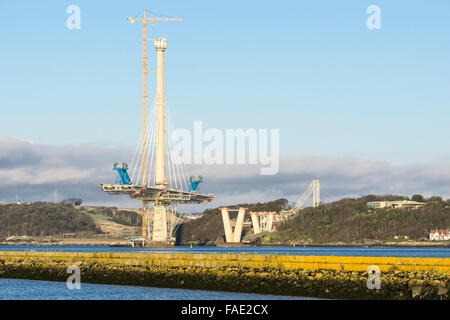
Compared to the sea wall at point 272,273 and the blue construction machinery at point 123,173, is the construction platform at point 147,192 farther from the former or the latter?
the sea wall at point 272,273

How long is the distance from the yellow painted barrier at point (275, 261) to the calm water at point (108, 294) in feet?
15.5

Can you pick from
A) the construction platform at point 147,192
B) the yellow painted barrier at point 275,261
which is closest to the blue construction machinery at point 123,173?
the construction platform at point 147,192

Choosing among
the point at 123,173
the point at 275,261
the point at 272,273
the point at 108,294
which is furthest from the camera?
the point at 123,173

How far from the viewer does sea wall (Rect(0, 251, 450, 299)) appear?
48250mm

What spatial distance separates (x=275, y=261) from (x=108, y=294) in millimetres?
12250

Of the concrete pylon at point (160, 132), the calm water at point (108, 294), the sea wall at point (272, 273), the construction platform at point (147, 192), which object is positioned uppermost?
the concrete pylon at point (160, 132)

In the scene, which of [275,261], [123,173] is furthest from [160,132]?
[275,261]

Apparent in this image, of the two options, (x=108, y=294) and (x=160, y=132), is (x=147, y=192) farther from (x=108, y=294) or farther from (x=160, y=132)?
(x=108, y=294)

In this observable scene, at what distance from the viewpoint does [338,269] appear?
53.4m

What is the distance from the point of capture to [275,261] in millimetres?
58812

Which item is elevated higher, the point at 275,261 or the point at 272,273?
the point at 275,261

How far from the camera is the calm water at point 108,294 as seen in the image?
5200cm

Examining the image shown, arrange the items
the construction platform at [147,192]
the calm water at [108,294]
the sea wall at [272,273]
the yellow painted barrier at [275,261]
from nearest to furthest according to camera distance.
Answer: the sea wall at [272,273]
the yellow painted barrier at [275,261]
the calm water at [108,294]
the construction platform at [147,192]
